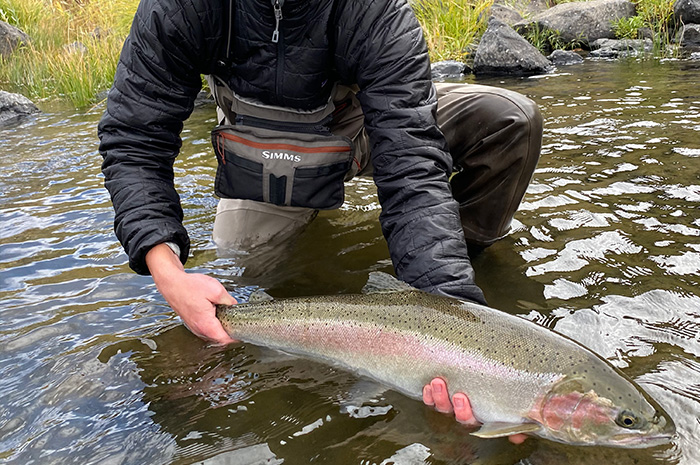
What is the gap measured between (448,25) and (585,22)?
9.77 ft

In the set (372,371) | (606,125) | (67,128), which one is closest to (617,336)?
(372,371)

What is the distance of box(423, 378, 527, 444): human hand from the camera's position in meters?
2.00

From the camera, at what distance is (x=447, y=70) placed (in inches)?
382

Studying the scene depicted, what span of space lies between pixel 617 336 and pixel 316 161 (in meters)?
1.52

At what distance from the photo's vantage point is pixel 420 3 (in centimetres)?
1058

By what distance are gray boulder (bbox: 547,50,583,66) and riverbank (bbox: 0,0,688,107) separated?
3.58 ft

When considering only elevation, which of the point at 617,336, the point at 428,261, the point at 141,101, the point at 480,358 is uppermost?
the point at 141,101

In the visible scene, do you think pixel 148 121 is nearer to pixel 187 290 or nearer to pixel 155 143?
pixel 155 143

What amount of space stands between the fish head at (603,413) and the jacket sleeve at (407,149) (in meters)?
0.50

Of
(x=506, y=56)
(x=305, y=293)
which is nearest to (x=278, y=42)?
(x=305, y=293)

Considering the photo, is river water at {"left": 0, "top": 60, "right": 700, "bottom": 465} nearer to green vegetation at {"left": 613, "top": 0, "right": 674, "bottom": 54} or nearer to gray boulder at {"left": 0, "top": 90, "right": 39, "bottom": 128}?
gray boulder at {"left": 0, "top": 90, "right": 39, "bottom": 128}

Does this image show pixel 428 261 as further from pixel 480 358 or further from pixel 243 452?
pixel 243 452

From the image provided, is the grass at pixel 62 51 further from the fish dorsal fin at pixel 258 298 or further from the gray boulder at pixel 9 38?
the fish dorsal fin at pixel 258 298

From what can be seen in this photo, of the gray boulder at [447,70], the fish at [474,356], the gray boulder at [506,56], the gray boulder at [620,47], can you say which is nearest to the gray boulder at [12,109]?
the gray boulder at [447,70]
